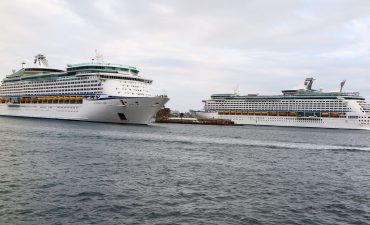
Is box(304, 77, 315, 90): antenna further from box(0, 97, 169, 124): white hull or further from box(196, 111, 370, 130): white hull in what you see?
box(0, 97, 169, 124): white hull

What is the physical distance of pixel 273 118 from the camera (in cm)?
15462

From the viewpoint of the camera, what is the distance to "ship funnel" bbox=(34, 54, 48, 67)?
126706 millimetres

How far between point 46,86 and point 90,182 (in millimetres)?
88745

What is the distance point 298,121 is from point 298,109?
211 inches

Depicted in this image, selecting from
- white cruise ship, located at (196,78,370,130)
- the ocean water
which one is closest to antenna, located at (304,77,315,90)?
white cruise ship, located at (196,78,370,130)

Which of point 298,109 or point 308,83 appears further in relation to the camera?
point 308,83

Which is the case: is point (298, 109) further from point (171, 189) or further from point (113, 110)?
point (171, 189)

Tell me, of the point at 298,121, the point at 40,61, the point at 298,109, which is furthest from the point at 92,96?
the point at 298,109

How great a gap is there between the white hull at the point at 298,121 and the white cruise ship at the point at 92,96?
2957 inches

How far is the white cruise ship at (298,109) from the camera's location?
453ft

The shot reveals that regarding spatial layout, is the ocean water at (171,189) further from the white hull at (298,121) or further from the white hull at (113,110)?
the white hull at (298,121)

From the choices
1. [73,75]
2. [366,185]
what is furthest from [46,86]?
[366,185]

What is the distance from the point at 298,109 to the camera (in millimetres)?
150500

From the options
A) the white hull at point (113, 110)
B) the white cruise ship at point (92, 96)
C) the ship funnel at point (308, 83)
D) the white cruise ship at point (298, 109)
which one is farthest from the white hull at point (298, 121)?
the white hull at point (113, 110)
